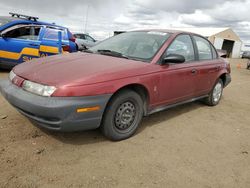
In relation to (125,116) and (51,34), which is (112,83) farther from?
(51,34)

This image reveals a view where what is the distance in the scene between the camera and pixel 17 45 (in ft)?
21.5

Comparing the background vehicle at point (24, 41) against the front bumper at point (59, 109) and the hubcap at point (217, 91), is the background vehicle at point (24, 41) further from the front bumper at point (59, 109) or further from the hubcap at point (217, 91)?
the hubcap at point (217, 91)

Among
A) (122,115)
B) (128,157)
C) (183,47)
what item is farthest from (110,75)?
(183,47)

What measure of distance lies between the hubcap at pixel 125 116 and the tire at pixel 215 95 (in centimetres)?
263

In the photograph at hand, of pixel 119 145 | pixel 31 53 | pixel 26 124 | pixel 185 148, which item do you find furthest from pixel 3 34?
pixel 185 148

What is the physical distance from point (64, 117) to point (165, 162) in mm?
1327

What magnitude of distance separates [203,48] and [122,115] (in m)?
2.61

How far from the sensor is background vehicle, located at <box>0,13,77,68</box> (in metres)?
6.55

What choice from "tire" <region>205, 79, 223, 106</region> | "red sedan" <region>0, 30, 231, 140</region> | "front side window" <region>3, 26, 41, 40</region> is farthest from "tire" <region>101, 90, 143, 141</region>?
"front side window" <region>3, 26, 41, 40</region>

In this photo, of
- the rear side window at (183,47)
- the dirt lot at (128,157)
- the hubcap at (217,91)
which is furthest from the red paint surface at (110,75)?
the hubcap at (217,91)

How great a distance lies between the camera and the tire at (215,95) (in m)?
5.27

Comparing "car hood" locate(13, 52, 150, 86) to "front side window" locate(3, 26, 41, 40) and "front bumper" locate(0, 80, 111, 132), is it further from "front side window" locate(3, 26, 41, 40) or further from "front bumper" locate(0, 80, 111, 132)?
"front side window" locate(3, 26, 41, 40)

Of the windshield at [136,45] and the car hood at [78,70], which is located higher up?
the windshield at [136,45]

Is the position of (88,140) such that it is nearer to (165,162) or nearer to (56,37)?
(165,162)
